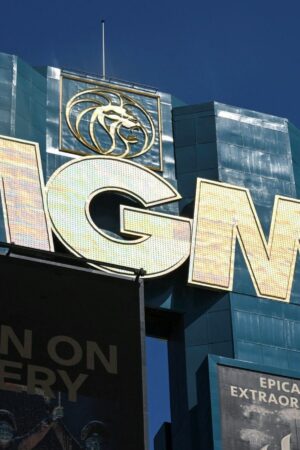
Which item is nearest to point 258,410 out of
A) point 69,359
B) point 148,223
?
point 148,223

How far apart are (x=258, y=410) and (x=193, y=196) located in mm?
8912

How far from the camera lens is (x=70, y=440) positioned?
28719 millimetres

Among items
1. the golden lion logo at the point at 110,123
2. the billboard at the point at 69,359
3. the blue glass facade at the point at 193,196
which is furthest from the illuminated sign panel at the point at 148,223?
the billboard at the point at 69,359

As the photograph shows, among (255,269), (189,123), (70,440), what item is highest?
(189,123)

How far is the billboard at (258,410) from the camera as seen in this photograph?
1673 inches

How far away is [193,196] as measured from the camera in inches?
1928

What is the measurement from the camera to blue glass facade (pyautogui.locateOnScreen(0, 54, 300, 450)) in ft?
148

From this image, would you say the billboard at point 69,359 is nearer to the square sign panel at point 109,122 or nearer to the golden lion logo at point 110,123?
the square sign panel at point 109,122

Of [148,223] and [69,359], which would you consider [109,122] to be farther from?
[69,359]

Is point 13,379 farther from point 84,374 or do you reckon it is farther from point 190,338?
point 190,338

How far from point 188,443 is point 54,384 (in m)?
15.6

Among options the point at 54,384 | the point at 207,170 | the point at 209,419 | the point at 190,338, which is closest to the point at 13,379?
the point at 54,384

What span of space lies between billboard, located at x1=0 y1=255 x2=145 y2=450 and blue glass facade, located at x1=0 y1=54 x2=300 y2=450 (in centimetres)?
1237

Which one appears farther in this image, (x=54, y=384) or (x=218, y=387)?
(x=218, y=387)
